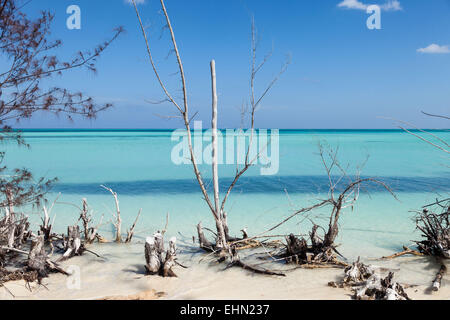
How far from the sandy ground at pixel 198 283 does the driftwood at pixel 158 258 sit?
111 mm

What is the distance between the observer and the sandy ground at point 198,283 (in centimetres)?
345

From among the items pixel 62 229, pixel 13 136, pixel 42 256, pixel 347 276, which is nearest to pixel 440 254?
pixel 347 276

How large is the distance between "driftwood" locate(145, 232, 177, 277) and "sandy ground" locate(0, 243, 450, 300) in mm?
111

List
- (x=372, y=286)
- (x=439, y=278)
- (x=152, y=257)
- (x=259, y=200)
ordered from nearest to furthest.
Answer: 1. (x=372, y=286)
2. (x=439, y=278)
3. (x=152, y=257)
4. (x=259, y=200)

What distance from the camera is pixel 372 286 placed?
3.23 m

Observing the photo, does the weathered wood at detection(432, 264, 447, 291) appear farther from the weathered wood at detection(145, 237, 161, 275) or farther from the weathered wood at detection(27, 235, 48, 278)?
the weathered wood at detection(27, 235, 48, 278)

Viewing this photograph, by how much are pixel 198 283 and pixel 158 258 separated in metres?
0.56

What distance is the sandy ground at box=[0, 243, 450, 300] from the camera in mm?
3453

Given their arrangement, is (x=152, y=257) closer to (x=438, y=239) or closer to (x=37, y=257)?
(x=37, y=257)

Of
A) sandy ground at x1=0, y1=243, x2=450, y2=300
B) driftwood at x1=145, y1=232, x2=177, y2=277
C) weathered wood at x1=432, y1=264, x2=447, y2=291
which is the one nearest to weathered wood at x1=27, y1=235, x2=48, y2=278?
sandy ground at x1=0, y1=243, x2=450, y2=300

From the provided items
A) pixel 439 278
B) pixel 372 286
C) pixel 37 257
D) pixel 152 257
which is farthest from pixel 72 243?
pixel 439 278

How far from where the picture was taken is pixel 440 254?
448 centimetres
